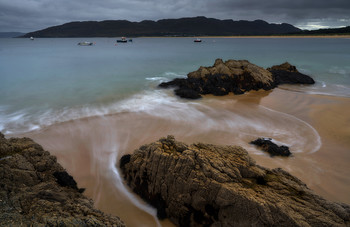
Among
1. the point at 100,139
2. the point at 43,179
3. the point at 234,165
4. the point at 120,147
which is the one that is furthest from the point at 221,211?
the point at 100,139

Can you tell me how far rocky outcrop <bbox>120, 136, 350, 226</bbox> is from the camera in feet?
11.1

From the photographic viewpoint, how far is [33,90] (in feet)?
49.3

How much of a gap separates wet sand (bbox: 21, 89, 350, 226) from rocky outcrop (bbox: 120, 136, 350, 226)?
57 centimetres

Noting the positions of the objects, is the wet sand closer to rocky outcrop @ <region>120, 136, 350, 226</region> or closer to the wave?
the wave

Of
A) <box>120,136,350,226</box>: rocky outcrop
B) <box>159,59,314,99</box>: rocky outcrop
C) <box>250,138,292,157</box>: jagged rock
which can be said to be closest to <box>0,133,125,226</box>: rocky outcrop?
<box>120,136,350,226</box>: rocky outcrop

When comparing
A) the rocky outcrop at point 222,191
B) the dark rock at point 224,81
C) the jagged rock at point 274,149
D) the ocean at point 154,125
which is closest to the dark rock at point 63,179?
the ocean at point 154,125

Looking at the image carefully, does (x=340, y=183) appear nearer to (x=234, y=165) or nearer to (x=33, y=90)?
(x=234, y=165)

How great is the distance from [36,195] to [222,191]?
3020 mm

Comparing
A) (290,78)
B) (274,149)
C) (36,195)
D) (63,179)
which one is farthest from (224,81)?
(36,195)

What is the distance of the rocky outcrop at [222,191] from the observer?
338 cm

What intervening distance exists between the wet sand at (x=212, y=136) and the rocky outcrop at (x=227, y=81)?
1272mm

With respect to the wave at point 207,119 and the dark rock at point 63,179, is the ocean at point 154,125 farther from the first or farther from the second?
the dark rock at point 63,179

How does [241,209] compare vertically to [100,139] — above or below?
above

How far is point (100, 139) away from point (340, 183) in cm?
736
